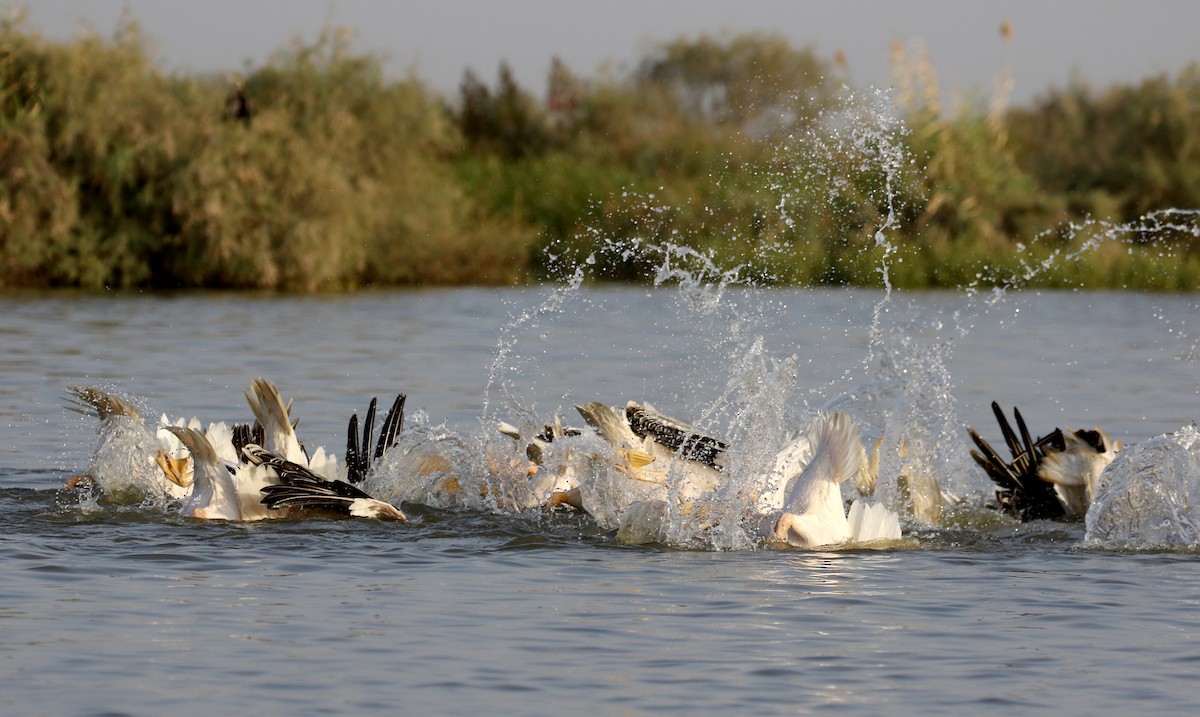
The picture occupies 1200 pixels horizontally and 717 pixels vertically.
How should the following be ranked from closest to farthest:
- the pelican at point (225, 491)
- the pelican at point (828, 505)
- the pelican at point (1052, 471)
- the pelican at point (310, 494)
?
the pelican at point (828, 505)
the pelican at point (310, 494)
the pelican at point (225, 491)
the pelican at point (1052, 471)

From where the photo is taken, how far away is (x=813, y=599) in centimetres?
646

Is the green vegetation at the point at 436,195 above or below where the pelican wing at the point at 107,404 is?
above

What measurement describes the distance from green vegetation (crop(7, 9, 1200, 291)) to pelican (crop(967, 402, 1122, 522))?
1450 centimetres

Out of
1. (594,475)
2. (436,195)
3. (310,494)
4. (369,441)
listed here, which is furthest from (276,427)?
(436,195)

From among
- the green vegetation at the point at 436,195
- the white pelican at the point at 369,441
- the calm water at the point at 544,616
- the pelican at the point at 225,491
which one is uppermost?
the green vegetation at the point at 436,195

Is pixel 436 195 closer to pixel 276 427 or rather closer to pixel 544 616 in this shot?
pixel 276 427

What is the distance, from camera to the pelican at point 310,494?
7691 millimetres

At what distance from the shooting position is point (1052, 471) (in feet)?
27.6

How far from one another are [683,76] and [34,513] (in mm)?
55661

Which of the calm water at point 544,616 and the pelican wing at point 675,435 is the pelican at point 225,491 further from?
the pelican wing at point 675,435

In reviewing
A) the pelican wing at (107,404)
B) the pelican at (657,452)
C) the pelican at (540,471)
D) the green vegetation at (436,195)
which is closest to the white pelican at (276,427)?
the pelican wing at (107,404)

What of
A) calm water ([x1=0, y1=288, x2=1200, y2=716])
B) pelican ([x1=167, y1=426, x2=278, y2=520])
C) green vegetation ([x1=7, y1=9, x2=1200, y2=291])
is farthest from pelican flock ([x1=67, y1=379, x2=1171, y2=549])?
green vegetation ([x1=7, y1=9, x2=1200, y2=291])

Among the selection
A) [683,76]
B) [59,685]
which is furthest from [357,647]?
[683,76]

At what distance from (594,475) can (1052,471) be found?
7.24 feet
